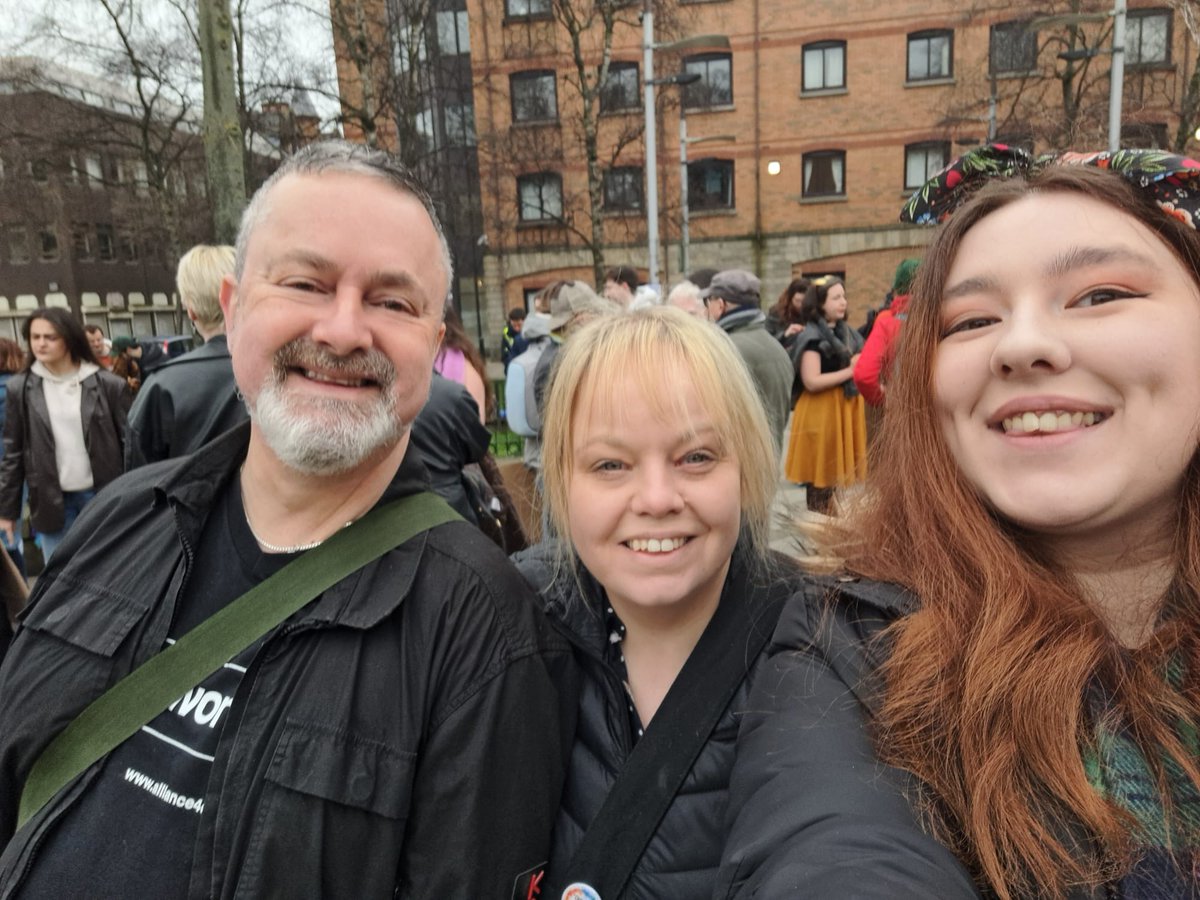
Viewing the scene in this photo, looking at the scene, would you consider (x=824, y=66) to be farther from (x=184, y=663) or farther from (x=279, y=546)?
(x=184, y=663)

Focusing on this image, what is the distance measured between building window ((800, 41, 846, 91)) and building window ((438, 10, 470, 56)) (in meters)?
10.3

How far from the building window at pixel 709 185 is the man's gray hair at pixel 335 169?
24281 millimetres

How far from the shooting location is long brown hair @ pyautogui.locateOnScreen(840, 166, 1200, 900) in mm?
1048

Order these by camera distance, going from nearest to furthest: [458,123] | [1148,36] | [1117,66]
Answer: [1117,66] → [458,123] → [1148,36]

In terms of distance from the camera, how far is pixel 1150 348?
114 centimetres

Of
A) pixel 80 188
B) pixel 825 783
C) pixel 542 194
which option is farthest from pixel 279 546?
pixel 80 188

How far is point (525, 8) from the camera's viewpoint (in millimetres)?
22594

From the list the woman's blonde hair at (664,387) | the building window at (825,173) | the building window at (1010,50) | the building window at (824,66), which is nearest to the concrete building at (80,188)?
the building window at (825,173)

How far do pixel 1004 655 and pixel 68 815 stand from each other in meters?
1.70

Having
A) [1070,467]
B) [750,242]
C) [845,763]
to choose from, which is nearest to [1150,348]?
[1070,467]

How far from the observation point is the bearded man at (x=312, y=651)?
4.43ft

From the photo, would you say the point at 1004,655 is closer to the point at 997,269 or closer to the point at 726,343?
the point at 997,269

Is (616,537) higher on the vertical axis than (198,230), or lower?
lower

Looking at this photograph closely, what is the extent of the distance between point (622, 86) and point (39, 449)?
21.2m
